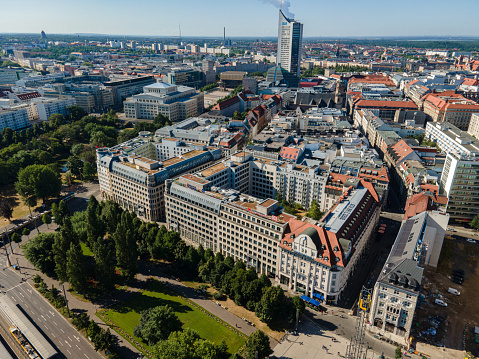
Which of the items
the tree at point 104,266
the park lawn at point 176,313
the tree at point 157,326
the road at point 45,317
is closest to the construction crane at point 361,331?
the park lawn at point 176,313

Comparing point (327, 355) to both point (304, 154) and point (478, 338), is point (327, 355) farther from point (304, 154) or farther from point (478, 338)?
point (304, 154)

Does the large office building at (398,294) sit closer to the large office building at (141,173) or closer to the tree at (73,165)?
the large office building at (141,173)

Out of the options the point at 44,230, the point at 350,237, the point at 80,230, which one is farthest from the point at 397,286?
the point at 44,230

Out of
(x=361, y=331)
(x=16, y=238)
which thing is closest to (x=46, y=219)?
(x=16, y=238)

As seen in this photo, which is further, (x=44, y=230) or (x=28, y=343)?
(x=44, y=230)

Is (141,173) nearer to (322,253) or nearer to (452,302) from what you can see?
(322,253)

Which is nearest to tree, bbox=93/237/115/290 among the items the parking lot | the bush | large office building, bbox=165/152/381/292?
the bush
